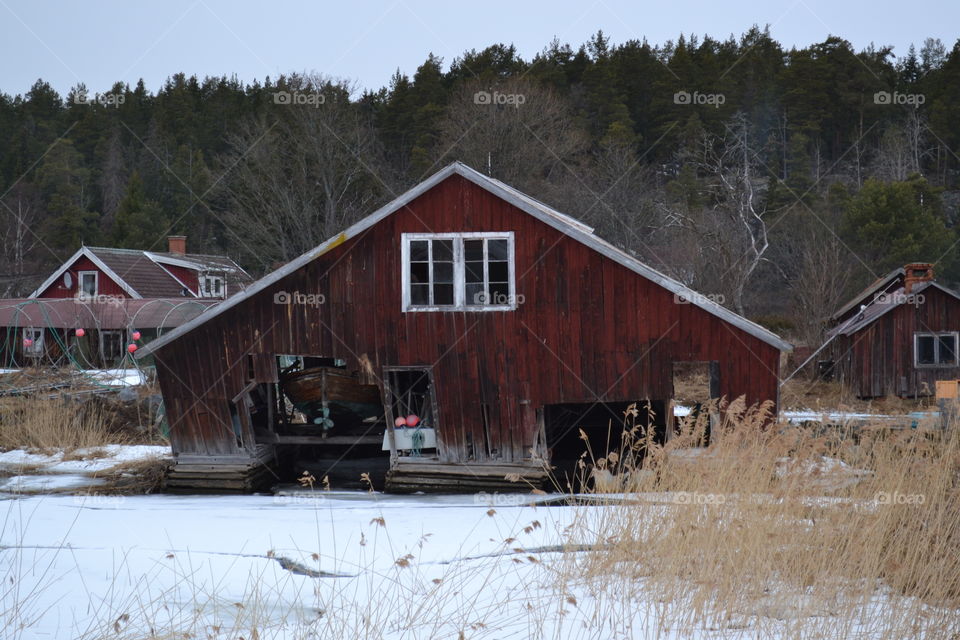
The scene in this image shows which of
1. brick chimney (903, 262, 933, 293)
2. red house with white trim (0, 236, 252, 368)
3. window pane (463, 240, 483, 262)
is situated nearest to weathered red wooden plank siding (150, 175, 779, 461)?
window pane (463, 240, 483, 262)

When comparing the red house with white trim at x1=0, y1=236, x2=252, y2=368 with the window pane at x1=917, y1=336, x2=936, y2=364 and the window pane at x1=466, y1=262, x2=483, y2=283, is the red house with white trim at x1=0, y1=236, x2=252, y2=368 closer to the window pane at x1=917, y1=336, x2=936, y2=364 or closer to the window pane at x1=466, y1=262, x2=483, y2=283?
the window pane at x1=466, y1=262, x2=483, y2=283

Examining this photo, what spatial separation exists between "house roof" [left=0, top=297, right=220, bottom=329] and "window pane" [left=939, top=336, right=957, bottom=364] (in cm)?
2587

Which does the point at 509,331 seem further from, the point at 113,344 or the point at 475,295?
the point at 113,344

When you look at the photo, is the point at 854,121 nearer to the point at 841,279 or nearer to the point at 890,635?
the point at 841,279

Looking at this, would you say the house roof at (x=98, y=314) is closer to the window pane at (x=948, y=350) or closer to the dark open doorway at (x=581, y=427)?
the dark open doorway at (x=581, y=427)

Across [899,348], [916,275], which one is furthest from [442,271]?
[916,275]

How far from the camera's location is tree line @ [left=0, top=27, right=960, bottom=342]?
40219 millimetres

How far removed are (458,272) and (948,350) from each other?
21.5 m

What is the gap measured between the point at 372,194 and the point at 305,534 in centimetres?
3214

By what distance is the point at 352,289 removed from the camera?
14.9m

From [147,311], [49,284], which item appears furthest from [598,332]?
[49,284]

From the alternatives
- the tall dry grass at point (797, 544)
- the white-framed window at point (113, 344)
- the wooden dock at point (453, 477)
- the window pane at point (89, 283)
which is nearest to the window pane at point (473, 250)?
the wooden dock at point (453, 477)

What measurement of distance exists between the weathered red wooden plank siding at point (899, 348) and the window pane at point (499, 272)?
62.9ft

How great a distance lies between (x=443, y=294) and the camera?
15.0 metres
